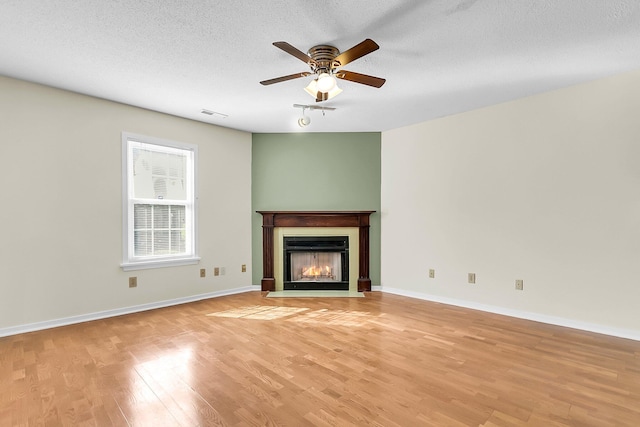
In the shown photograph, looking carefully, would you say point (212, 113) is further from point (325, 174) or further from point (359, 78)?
point (359, 78)

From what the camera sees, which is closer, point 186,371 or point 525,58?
point 186,371

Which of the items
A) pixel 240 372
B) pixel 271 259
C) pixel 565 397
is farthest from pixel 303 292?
pixel 565 397

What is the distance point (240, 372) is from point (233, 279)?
2671 mm

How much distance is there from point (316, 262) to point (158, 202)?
2.48 meters

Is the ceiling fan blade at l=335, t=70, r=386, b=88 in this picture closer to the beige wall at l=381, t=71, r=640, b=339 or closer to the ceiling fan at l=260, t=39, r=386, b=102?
the ceiling fan at l=260, t=39, r=386, b=102

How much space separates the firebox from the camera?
5.01m

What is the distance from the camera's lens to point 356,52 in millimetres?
2189

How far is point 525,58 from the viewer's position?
271 cm

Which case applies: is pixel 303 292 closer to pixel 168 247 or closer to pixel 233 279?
pixel 233 279

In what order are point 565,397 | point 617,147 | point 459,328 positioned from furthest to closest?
1. point 459,328
2. point 617,147
3. point 565,397

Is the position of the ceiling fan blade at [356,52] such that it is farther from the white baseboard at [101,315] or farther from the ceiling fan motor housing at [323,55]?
the white baseboard at [101,315]

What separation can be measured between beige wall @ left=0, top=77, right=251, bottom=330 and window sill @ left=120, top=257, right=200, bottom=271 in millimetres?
71

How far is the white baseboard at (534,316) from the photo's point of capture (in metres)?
3.05

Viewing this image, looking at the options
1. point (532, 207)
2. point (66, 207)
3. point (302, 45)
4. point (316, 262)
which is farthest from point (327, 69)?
point (316, 262)
